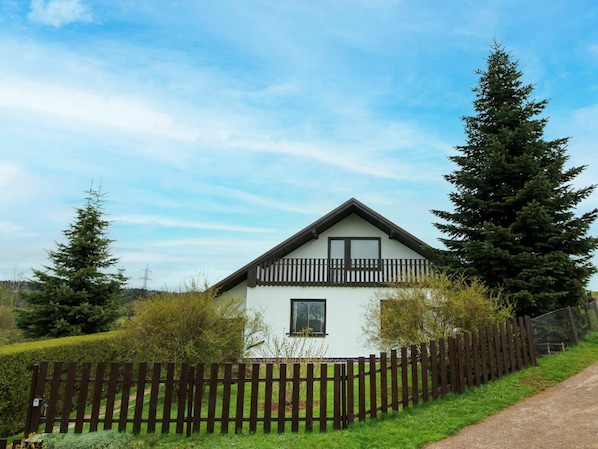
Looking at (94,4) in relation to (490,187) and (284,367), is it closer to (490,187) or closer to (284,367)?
(284,367)

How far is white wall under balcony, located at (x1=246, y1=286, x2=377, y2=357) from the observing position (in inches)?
690

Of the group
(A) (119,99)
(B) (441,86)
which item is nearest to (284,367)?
(A) (119,99)

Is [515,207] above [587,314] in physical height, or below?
above

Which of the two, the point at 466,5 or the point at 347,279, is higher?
the point at 466,5

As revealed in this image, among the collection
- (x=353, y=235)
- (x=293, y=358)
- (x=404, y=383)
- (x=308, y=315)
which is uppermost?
(x=353, y=235)

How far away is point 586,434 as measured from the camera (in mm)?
6328

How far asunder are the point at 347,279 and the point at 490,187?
688 cm

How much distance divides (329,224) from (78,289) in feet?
38.8

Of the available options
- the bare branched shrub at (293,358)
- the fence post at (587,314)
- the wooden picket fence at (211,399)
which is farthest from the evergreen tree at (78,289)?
the fence post at (587,314)

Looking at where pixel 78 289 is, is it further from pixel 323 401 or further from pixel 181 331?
pixel 323 401

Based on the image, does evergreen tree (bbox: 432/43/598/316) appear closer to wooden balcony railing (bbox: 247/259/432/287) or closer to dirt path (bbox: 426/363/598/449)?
wooden balcony railing (bbox: 247/259/432/287)

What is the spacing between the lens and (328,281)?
59.5ft

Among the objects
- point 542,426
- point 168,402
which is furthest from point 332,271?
point 542,426

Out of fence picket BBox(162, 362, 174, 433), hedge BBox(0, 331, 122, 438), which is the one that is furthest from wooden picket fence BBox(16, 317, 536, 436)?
hedge BBox(0, 331, 122, 438)
